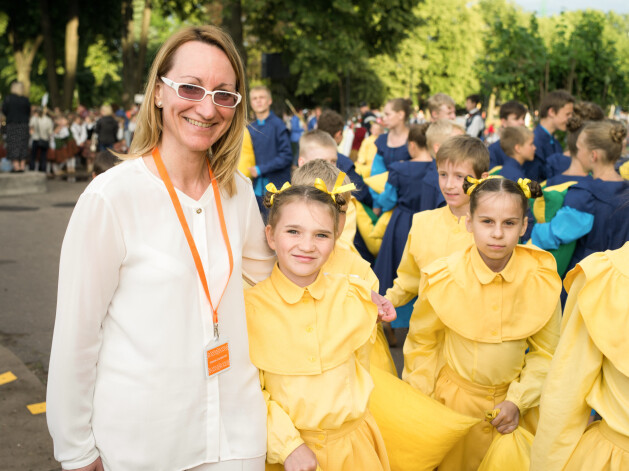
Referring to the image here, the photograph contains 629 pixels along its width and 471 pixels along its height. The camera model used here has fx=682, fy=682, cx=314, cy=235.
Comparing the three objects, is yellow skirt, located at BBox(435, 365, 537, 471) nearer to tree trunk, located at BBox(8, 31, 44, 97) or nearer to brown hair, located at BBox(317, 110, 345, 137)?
brown hair, located at BBox(317, 110, 345, 137)

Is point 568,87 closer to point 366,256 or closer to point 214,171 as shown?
point 366,256

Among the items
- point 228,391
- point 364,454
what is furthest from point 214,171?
point 364,454

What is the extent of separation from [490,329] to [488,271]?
11.0 inches

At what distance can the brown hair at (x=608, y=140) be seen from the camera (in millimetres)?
5098

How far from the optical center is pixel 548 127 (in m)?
7.83

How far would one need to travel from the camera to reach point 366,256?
23.6ft

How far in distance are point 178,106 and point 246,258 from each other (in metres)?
0.70

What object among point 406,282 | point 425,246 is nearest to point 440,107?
point 425,246

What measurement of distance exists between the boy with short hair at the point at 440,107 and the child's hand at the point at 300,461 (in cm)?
693

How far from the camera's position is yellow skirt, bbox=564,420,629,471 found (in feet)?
7.46

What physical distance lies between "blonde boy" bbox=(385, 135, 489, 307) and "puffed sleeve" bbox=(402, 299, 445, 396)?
0.60 m

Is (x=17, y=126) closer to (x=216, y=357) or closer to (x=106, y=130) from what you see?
(x=106, y=130)

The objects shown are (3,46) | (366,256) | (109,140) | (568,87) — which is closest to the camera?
(366,256)

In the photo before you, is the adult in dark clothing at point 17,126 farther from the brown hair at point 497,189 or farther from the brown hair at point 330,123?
the brown hair at point 497,189
